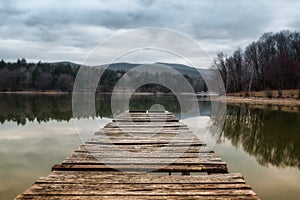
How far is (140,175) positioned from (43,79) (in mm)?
97840

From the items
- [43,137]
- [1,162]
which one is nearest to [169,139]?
[1,162]

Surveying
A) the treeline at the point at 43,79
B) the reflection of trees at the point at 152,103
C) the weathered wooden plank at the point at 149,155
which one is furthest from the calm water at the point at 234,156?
the treeline at the point at 43,79

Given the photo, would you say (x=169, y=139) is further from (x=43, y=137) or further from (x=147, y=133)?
(x=43, y=137)

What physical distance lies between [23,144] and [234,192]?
11.0 metres

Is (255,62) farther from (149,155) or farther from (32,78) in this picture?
(149,155)

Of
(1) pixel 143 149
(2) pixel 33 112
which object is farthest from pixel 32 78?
(1) pixel 143 149

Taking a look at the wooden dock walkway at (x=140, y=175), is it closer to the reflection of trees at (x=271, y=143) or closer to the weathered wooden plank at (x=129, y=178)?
the weathered wooden plank at (x=129, y=178)

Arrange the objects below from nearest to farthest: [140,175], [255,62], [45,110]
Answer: [140,175]
[45,110]
[255,62]

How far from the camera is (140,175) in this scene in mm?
3789

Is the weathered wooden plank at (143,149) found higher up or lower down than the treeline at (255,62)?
lower down

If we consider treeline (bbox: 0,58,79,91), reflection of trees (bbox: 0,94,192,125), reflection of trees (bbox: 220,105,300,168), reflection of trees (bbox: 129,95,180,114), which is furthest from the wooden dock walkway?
treeline (bbox: 0,58,79,91)

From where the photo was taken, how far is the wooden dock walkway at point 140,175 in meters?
3.12

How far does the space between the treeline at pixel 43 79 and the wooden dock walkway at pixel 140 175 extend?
82273mm

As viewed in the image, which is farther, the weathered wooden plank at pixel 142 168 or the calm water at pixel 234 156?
the calm water at pixel 234 156
